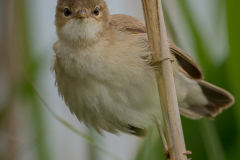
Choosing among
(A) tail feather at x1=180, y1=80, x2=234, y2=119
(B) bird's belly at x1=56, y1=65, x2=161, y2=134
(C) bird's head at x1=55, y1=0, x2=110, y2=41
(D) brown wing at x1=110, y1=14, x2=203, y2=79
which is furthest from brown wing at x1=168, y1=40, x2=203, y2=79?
(C) bird's head at x1=55, y1=0, x2=110, y2=41

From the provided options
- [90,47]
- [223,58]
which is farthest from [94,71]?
[223,58]

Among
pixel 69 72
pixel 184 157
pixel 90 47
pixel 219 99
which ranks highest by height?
pixel 90 47

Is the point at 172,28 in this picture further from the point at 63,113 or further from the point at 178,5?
the point at 63,113

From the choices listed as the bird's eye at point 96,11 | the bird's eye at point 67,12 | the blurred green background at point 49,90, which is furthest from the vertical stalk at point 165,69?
the bird's eye at point 67,12

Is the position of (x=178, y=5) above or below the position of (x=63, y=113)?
above

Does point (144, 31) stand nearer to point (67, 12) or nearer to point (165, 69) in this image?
point (67, 12)

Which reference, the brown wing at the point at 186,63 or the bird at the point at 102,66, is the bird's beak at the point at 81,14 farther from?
the brown wing at the point at 186,63
